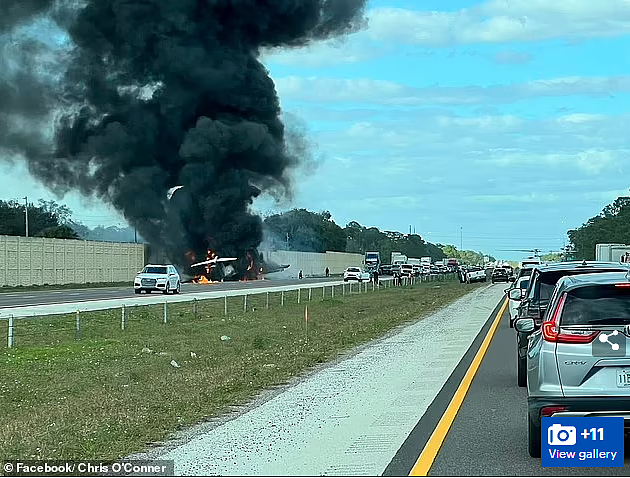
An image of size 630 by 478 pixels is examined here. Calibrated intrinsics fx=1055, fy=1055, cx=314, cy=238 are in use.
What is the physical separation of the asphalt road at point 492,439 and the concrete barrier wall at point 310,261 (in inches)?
3306

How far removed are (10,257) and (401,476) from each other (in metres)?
60.5

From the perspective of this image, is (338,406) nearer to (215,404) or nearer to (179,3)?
(215,404)

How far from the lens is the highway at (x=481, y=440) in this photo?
30.0ft

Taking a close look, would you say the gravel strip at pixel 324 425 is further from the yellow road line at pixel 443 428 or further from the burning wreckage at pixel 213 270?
the burning wreckage at pixel 213 270

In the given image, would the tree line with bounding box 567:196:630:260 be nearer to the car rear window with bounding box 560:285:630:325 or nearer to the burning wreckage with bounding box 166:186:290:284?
the burning wreckage with bounding box 166:186:290:284

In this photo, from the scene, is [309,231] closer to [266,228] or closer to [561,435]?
[266,228]

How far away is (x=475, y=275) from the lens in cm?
9694

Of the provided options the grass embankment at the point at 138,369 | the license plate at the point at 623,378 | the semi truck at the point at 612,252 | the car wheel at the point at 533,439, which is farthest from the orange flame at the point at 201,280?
the license plate at the point at 623,378

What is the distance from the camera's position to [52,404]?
574 inches

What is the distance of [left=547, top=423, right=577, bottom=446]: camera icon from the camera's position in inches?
362

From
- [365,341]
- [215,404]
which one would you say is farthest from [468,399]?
[365,341]

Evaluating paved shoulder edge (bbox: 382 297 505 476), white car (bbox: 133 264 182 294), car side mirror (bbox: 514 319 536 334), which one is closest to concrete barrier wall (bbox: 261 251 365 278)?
white car (bbox: 133 264 182 294)

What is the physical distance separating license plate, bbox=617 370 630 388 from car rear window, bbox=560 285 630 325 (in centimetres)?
46

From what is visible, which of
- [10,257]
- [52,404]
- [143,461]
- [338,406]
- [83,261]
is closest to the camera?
[143,461]
